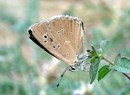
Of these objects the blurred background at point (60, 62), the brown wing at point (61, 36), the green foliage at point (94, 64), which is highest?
the brown wing at point (61, 36)

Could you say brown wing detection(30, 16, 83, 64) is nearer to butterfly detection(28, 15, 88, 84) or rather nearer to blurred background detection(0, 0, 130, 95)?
butterfly detection(28, 15, 88, 84)

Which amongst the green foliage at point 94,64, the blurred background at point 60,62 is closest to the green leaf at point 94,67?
the green foliage at point 94,64

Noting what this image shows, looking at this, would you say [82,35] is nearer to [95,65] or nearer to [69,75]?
[95,65]

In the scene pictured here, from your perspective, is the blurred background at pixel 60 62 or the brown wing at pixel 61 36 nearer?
the brown wing at pixel 61 36

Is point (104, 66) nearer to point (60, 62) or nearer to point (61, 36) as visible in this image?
point (61, 36)

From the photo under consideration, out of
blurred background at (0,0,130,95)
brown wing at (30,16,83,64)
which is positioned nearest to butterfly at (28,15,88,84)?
brown wing at (30,16,83,64)

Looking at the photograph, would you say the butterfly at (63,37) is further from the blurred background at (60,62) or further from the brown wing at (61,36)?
the blurred background at (60,62)

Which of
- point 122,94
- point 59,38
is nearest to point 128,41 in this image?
point 122,94

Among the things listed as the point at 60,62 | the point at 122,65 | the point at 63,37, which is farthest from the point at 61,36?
the point at 60,62

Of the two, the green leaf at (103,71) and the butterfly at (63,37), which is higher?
the butterfly at (63,37)
